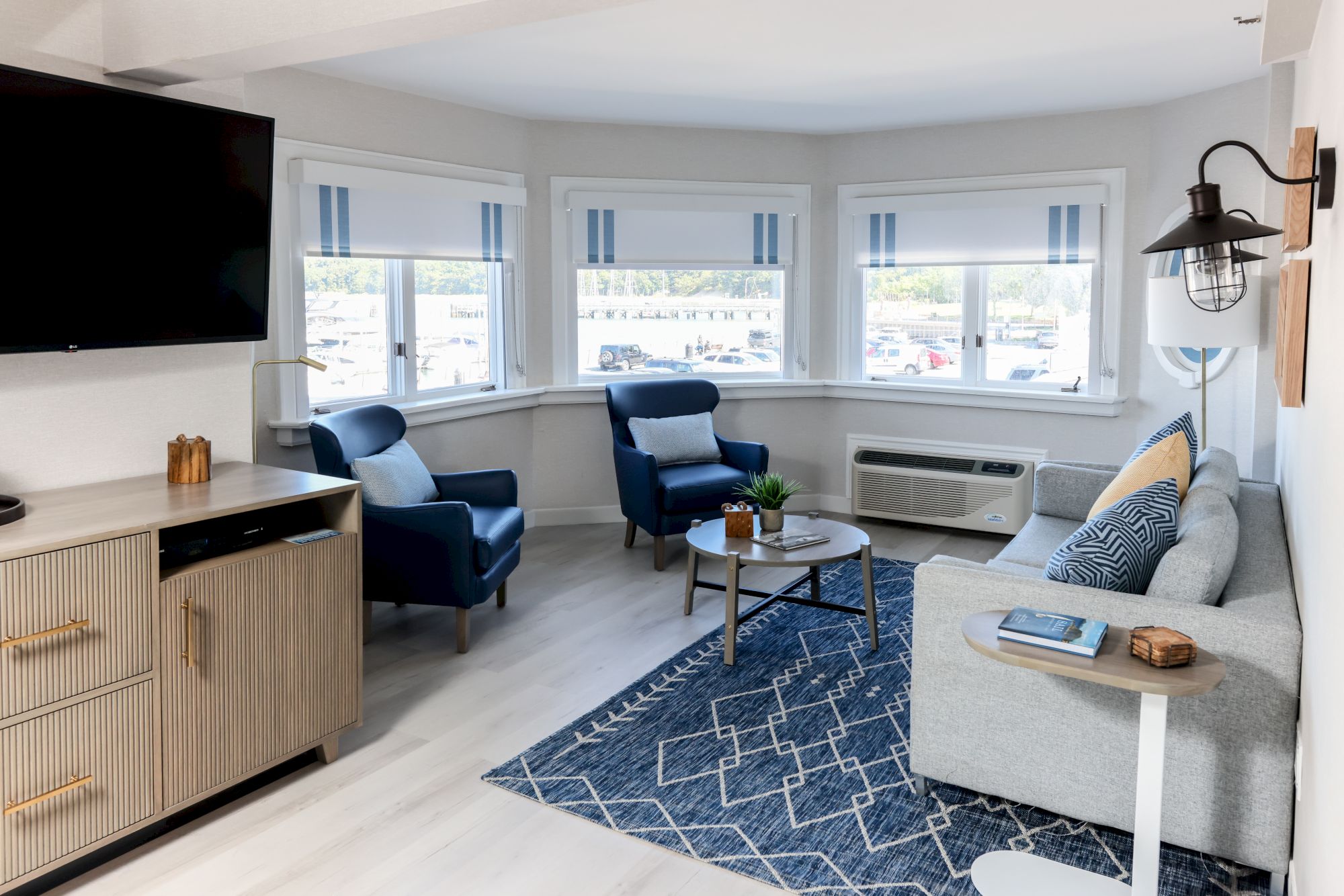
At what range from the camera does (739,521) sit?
4.14 m

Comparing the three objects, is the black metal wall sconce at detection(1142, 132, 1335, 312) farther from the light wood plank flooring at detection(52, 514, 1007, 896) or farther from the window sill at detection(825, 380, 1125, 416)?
the window sill at detection(825, 380, 1125, 416)

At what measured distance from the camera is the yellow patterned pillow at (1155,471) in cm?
336

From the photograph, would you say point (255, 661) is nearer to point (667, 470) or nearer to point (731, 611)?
point (731, 611)

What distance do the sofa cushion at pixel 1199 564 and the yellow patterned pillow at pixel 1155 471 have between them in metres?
0.65

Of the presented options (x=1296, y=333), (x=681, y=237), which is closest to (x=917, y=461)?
(x=681, y=237)

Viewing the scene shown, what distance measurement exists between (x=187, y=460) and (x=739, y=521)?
6.77 ft

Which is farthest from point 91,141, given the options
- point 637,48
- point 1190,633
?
point 1190,633

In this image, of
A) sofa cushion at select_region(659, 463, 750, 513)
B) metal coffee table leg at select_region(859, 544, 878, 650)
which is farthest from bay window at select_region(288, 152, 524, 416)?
metal coffee table leg at select_region(859, 544, 878, 650)

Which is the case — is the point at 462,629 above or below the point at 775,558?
below

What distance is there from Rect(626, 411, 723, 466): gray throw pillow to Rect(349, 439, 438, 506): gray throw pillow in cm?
133

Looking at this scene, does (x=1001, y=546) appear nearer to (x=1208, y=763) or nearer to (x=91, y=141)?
(x=1208, y=763)

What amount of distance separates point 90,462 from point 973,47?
3.57 m

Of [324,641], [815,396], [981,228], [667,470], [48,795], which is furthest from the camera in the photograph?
[815,396]

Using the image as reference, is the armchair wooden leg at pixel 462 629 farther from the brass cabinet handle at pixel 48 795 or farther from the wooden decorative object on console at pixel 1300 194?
the wooden decorative object on console at pixel 1300 194
